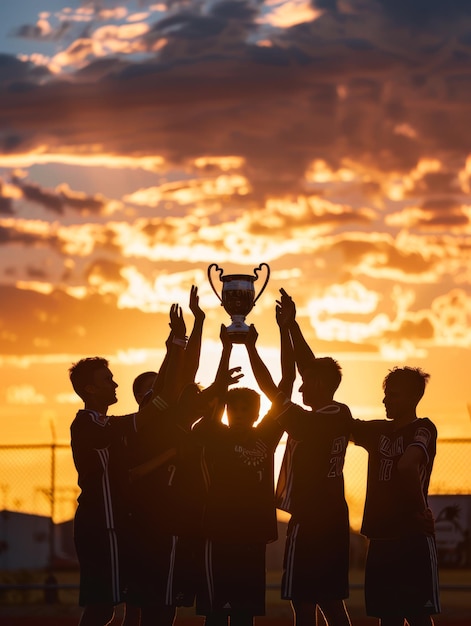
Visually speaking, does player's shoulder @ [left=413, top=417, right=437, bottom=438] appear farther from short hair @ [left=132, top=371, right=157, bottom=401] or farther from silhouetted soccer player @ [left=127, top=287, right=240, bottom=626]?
short hair @ [left=132, top=371, right=157, bottom=401]

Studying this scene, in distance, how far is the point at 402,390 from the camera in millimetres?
8383

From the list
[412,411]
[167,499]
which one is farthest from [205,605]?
[412,411]

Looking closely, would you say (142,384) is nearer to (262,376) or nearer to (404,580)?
(262,376)

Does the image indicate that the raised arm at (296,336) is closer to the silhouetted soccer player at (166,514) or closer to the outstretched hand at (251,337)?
the outstretched hand at (251,337)

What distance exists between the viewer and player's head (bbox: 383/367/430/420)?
8391 millimetres

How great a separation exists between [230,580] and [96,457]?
1.14 metres

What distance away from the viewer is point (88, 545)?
27.8 ft

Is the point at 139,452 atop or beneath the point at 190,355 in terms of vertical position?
beneath

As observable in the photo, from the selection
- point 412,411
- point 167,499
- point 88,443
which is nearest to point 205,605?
point 167,499

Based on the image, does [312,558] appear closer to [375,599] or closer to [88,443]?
[375,599]

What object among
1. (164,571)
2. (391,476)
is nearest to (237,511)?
(164,571)

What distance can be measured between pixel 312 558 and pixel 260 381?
1.17m

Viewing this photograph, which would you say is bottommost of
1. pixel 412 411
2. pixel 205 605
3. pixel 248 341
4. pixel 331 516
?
pixel 205 605

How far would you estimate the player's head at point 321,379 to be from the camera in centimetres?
868
